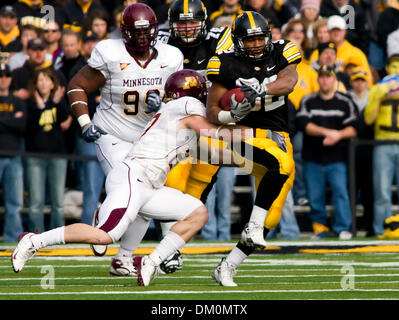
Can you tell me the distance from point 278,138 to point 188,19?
4.95ft

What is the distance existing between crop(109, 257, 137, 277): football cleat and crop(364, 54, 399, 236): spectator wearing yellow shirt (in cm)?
425

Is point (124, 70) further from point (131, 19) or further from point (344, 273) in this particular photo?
point (344, 273)

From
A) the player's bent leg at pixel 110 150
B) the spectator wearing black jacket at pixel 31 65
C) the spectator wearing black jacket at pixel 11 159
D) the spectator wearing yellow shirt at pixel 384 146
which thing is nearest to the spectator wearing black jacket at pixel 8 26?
the spectator wearing black jacket at pixel 31 65

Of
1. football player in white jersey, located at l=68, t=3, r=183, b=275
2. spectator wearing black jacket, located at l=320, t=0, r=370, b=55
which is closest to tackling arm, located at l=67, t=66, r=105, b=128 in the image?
football player in white jersey, located at l=68, t=3, r=183, b=275

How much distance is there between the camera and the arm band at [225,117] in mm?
6277

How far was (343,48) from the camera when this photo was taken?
11.8 metres

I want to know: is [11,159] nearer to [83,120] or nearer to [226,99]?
[83,120]

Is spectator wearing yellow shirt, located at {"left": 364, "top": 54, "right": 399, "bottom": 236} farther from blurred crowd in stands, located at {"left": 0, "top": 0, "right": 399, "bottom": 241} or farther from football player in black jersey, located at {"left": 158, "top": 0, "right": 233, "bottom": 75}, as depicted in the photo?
football player in black jersey, located at {"left": 158, "top": 0, "right": 233, "bottom": 75}

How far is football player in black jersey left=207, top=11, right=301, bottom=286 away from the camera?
20.3 ft

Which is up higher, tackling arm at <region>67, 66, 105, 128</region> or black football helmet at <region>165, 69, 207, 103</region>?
black football helmet at <region>165, 69, 207, 103</region>

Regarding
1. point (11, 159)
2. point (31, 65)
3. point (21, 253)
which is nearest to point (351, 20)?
point (31, 65)

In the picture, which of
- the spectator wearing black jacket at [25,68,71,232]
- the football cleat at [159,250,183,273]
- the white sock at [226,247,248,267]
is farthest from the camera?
the spectator wearing black jacket at [25,68,71,232]

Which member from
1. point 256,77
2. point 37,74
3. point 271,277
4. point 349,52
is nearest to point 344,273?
point 271,277
